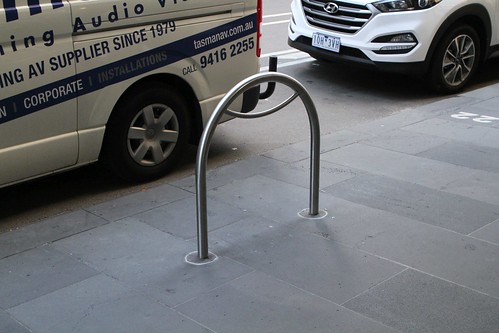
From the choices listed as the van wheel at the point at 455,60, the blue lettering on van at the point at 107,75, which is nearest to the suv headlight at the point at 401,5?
the van wheel at the point at 455,60

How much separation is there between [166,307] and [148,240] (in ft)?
3.09

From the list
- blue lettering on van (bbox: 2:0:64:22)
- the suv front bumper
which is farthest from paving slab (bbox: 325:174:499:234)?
the suv front bumper

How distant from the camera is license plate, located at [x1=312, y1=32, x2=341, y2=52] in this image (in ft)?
29.7

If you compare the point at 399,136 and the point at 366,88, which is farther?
the point at 366,88

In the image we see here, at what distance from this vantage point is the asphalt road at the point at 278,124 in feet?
19.2

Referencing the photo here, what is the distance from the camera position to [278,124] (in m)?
7.87

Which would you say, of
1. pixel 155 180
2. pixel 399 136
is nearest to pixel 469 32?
pixel 399 136

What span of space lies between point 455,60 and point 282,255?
16.8 ft

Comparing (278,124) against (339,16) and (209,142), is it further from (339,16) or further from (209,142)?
(209,142)

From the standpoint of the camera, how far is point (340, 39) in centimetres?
899

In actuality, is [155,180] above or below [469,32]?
below

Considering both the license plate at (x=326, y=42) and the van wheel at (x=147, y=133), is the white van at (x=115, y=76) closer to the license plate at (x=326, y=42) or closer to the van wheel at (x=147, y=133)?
the van wheel at (x=147, y=133)

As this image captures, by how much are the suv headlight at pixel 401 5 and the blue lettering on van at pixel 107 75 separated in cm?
272

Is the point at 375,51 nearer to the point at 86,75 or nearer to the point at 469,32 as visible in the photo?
the point at 469,32
